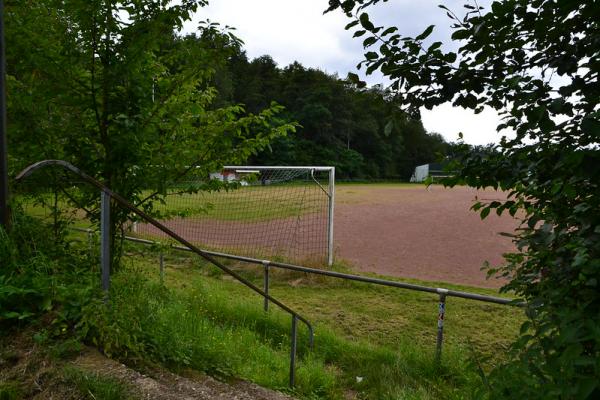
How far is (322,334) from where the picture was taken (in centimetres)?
497

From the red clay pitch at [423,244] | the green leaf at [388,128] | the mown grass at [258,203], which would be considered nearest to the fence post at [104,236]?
the green leaf at [388,128]

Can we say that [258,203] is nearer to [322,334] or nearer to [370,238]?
[370,238]

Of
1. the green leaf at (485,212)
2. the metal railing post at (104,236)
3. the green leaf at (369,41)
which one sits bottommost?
the metal railing post at (104,236)

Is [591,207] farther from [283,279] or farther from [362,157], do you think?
[362,157]

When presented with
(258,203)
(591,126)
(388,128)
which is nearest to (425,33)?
(388,128)

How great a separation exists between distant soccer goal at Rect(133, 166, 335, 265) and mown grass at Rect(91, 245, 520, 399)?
2398 millimetres

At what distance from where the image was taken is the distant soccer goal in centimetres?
1038

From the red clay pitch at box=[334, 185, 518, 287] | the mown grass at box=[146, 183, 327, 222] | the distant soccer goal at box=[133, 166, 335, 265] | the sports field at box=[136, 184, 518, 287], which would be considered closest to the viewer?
the red clay pitch at box=[334, 185, 518, 287]

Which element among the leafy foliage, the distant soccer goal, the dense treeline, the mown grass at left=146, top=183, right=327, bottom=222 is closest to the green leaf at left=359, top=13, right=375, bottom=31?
the leafy foliage

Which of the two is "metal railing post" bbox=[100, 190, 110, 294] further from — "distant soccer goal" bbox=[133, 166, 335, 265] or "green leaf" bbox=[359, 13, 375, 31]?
"distant soccer goal" bbox=[133, 166, 335, 265]

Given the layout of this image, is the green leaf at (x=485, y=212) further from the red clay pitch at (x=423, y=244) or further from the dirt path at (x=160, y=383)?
the red clay pitch at (x=423, y=244)

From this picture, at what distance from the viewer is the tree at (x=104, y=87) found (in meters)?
3.29

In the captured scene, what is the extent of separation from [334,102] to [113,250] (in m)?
65.6

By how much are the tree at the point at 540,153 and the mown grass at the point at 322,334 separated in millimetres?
597
